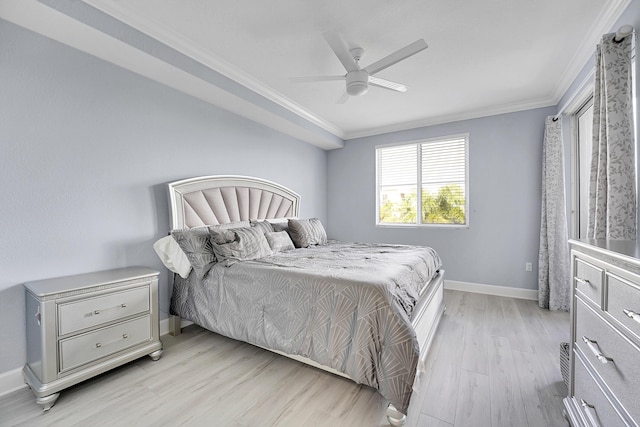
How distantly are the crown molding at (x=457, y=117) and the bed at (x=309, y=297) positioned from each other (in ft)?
7.34

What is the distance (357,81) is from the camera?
2.29 meters

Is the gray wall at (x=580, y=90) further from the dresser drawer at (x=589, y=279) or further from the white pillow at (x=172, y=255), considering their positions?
the white pillow at (x=172, y=255)

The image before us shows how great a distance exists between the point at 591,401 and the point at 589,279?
520 mm

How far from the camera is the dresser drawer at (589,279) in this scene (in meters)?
1.12

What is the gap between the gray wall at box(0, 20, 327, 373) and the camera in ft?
5.75

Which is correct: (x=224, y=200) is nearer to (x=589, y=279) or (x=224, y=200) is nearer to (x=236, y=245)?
(x=236, y=245)

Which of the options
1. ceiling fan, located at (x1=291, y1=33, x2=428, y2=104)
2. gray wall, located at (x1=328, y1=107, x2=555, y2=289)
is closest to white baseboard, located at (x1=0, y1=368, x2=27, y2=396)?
ceiling fan, located at (x1=291, y1=33, x2=428, y2=104)

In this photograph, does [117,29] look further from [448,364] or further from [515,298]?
[515,298]

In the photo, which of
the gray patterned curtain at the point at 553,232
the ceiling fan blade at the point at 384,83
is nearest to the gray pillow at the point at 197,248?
the ceiling fan blade at the point at 384,83

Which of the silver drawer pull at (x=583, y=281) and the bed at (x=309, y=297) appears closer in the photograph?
the silver drawer pull at (x=583, y=281)

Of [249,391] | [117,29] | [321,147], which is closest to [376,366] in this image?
[249,391]

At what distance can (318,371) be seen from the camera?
195cm

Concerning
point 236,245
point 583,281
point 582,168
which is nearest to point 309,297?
point 236,245

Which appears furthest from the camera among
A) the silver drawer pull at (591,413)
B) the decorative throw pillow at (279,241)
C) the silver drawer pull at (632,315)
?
the decorative throw pillow at (279,241)
